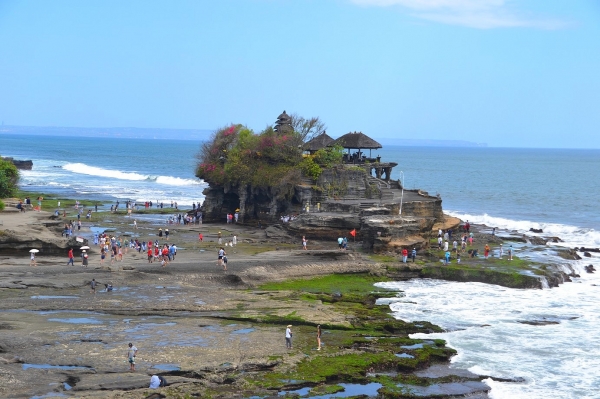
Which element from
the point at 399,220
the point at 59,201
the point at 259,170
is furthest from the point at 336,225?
the point at 59,201

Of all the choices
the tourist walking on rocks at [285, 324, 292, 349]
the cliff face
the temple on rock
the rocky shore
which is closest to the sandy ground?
the rocky shore

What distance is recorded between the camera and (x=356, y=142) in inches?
2344

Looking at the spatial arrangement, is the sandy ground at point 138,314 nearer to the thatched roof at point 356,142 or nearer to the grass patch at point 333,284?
the grass patch at point 333,284

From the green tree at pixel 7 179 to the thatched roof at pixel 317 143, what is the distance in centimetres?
2466

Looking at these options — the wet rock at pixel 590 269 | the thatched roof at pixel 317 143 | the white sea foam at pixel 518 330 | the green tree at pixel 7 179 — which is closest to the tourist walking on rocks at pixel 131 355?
the white sea foam at pixel 518 330

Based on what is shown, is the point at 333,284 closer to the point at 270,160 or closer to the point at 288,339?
the point at 288,339

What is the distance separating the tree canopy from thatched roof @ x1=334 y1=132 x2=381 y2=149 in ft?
8.27

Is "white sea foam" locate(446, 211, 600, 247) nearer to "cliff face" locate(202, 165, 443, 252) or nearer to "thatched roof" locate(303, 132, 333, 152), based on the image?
"cliff face" locate(202, 165, 443, 252)

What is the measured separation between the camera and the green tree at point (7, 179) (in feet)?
202

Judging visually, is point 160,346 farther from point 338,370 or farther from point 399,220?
point 399,220

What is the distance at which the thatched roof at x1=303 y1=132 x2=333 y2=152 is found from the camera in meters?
57.9

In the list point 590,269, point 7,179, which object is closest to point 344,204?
point 590,269

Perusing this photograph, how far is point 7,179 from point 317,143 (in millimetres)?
25934

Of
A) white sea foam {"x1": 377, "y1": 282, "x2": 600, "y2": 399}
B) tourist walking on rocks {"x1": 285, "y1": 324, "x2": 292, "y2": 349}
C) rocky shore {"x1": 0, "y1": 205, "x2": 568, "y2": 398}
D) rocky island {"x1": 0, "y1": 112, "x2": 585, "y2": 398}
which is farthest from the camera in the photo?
tourist walking on rocks {"x1": 285, "y1": 324, "x2": 292, "y2": 349}
